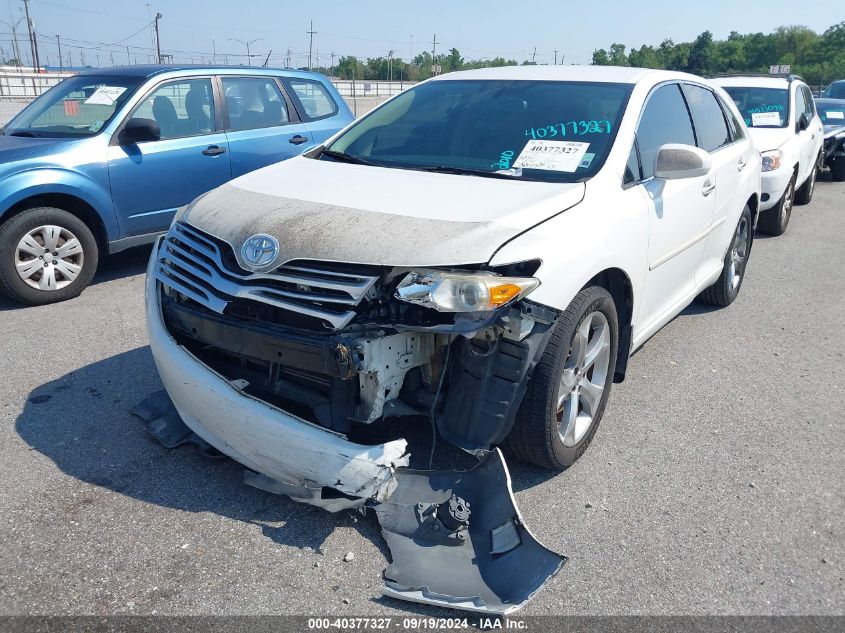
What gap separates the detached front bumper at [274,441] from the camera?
274 cm

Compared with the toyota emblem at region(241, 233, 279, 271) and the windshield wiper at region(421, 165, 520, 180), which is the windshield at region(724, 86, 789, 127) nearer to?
the windshield wiper at region(421, 165, 520, 180)

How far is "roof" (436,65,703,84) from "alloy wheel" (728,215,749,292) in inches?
60.0

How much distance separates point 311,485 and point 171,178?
415 cm

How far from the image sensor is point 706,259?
4.81 m

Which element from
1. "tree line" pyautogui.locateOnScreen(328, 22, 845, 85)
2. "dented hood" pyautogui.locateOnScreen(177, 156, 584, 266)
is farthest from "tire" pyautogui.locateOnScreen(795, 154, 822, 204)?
"tree line" pyautogui.locateOnScreen(328, 22, 845, 85)

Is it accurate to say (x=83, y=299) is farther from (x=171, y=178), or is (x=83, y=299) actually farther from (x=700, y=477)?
(x=700, y=477)

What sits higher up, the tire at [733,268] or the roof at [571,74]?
the roof at [571,74]

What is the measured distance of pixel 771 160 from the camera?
8.18m

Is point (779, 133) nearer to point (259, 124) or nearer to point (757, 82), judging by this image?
point (757, 82)

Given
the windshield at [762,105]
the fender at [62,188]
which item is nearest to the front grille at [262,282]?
the fender at [62,188]

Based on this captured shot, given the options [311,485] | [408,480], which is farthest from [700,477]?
[311,485]

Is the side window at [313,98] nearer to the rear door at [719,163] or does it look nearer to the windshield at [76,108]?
the windshield at [76,108]

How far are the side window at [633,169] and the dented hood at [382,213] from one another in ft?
1.22

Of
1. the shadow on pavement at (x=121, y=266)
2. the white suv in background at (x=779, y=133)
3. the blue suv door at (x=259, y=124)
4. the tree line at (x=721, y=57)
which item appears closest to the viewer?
the shadow on pavement at (x=121, y=266)
